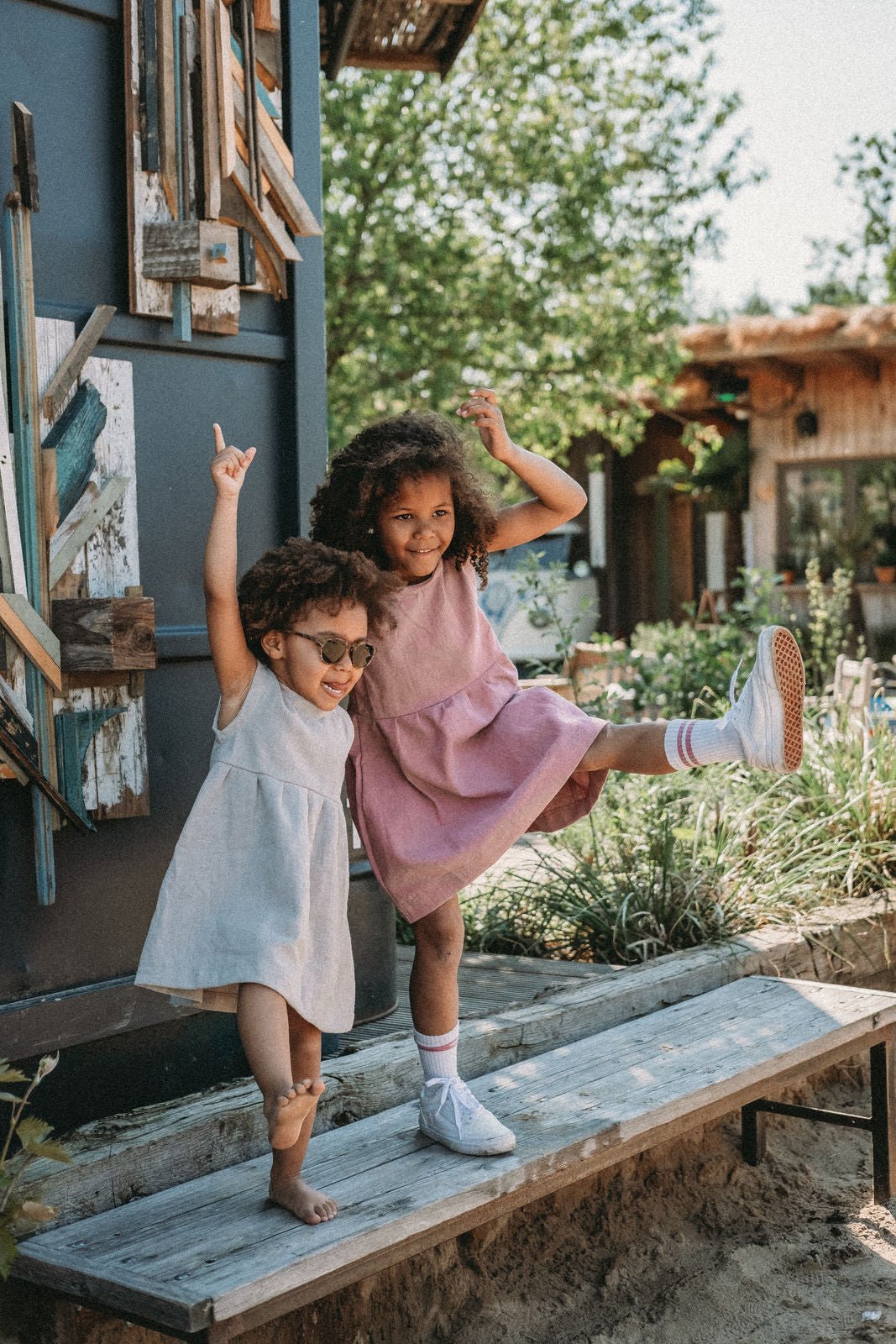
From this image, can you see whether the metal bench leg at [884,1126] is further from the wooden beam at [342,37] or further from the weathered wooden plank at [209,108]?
the wooden beam at [342,37]

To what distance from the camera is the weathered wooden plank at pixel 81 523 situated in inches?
113

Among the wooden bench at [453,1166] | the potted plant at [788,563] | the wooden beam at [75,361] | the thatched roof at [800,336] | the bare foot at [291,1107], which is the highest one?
the thatched roof at [800,336]

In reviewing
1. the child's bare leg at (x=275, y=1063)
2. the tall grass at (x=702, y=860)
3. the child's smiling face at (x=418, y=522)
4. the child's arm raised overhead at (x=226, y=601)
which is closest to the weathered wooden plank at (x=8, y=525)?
the child's arm raised overhead at (x=226, y=601)

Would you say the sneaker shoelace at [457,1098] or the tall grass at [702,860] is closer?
the sneaker shoelace at [457,1098]

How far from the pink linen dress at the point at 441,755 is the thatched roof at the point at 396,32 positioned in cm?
284

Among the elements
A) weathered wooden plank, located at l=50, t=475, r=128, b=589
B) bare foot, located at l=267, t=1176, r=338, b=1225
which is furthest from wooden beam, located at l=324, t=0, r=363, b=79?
bare foot, located at l=267, t=1176, r=338, b=1225

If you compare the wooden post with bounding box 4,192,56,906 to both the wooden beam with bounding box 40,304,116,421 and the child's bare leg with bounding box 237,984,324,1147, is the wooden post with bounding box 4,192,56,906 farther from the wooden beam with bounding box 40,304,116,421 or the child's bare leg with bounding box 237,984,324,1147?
the child's bare leg with bounding box 237,984,324,1147

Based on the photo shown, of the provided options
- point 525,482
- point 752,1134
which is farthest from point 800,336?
point 525,482

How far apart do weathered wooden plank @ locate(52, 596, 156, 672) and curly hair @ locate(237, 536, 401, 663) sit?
45cm

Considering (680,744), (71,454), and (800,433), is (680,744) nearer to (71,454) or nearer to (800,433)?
(71,454)

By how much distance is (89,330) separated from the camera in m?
2.95

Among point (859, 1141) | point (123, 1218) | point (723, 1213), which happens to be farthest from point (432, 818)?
point (859, 1141)

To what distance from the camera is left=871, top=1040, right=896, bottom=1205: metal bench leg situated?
12.8 ft

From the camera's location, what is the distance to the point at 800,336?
39.1ft
